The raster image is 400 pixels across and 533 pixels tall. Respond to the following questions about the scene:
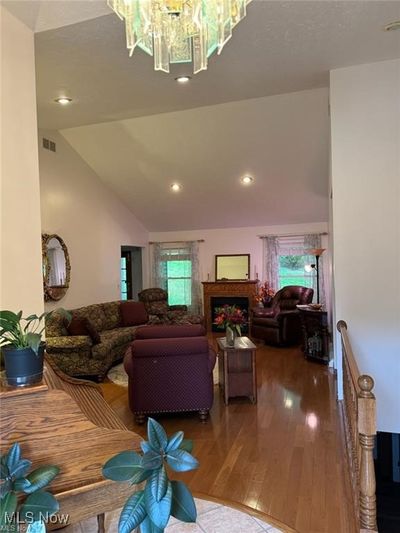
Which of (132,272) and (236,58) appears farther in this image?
(132,272)

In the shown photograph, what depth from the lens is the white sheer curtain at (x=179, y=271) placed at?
8.62 m

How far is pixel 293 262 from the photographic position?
26.7ft

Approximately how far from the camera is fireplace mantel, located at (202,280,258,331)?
794 cm

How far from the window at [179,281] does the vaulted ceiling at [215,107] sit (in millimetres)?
915

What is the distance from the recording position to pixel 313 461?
2807mm

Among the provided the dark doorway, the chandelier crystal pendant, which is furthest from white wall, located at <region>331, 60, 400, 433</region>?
the dark doorway

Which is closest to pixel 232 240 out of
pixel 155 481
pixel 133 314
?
pixel 133 314

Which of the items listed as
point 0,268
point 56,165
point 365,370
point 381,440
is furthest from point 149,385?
point 56,165

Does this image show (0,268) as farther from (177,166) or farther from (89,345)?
(177,166)

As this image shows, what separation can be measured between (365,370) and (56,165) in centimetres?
513

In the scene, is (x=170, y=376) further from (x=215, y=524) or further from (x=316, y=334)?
(x=316, y=334)

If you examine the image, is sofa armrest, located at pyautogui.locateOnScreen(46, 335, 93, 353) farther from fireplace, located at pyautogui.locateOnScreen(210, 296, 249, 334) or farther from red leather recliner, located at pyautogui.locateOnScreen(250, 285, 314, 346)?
fireplace, located at pyautogui.locateOnScreen(210, 296, 249, 334)

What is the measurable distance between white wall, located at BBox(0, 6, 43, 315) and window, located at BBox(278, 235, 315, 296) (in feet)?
20.6

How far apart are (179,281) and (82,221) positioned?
9.99 feet
